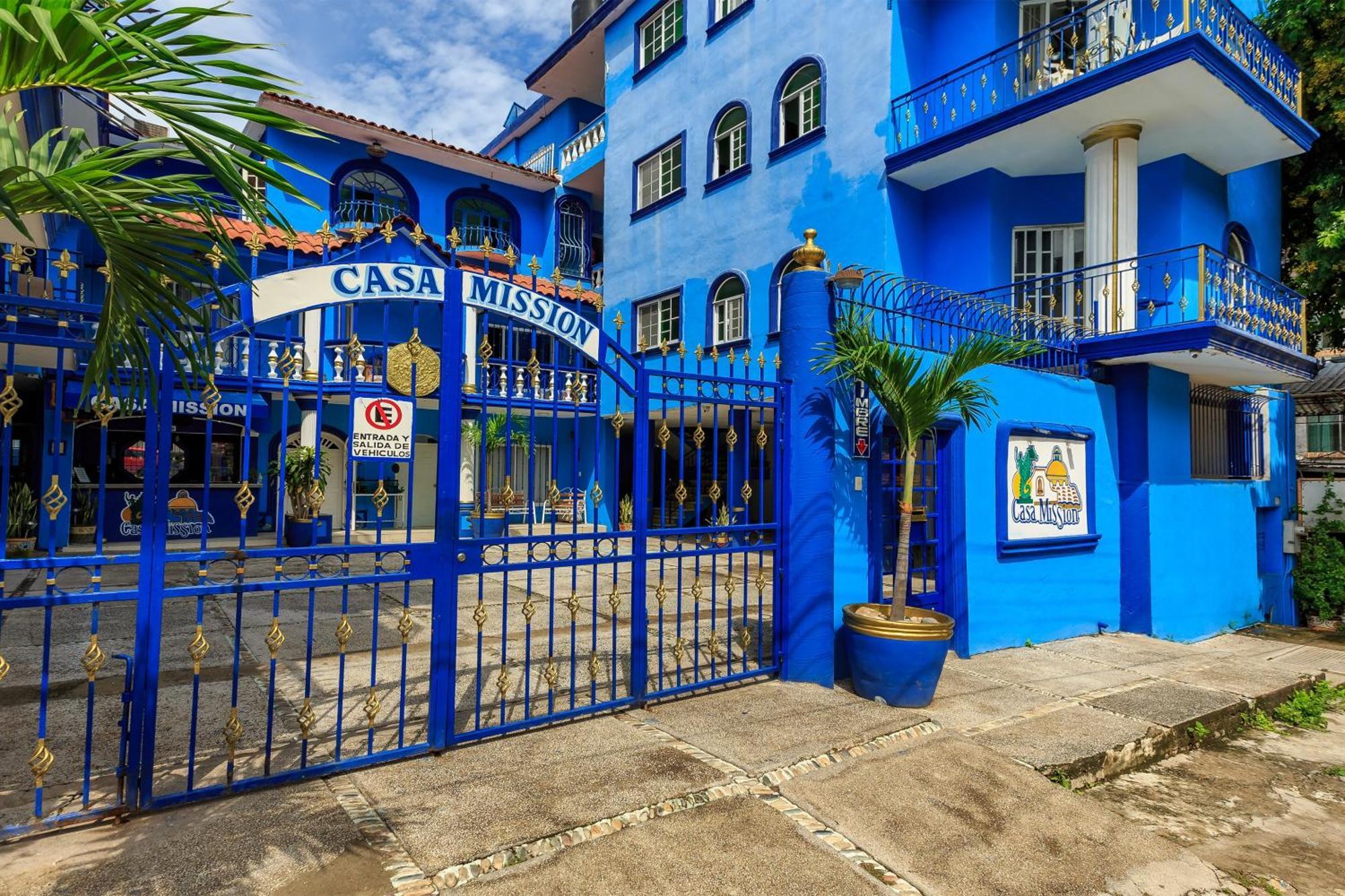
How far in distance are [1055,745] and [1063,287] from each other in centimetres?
747

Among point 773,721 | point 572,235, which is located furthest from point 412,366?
point 572,235

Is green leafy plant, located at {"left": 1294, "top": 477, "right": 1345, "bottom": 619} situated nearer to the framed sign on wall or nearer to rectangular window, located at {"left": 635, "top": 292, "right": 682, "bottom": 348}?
the framed sign on wall

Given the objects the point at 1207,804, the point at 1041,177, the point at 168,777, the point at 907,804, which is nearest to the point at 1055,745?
the point at 1207,804

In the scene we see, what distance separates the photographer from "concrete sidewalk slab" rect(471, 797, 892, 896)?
3.16 m

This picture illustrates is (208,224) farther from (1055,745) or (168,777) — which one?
(1055,745)

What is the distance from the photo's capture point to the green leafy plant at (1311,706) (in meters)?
6.41

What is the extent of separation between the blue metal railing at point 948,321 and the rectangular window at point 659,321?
7578 millimetres

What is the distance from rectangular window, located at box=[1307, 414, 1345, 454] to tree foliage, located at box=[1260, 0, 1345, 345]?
29.6 feet

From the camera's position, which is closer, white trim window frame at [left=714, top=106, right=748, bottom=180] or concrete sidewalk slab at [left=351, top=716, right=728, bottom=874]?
concrete sidewalk slab at [left=351, top=716, right=728, bottom=874]

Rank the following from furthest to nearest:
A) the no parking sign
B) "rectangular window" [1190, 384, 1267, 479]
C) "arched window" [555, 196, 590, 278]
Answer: "arched window" [555, 196, 590, 278]
"rectangular window" [1190, 384, 1267, 479]
the no parking sign

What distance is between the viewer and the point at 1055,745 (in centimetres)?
497

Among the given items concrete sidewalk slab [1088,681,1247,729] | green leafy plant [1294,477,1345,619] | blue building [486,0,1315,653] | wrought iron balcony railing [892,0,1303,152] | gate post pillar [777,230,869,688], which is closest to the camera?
concrete sidewalk slab [1088,681,1247,729]

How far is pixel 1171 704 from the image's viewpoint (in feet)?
19.9

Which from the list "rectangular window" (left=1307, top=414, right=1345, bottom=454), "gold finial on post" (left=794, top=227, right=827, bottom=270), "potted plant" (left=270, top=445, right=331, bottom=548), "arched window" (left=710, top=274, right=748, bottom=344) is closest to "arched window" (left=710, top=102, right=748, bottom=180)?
"arched window" (left=710, top=274, right=748, bottom=344)
